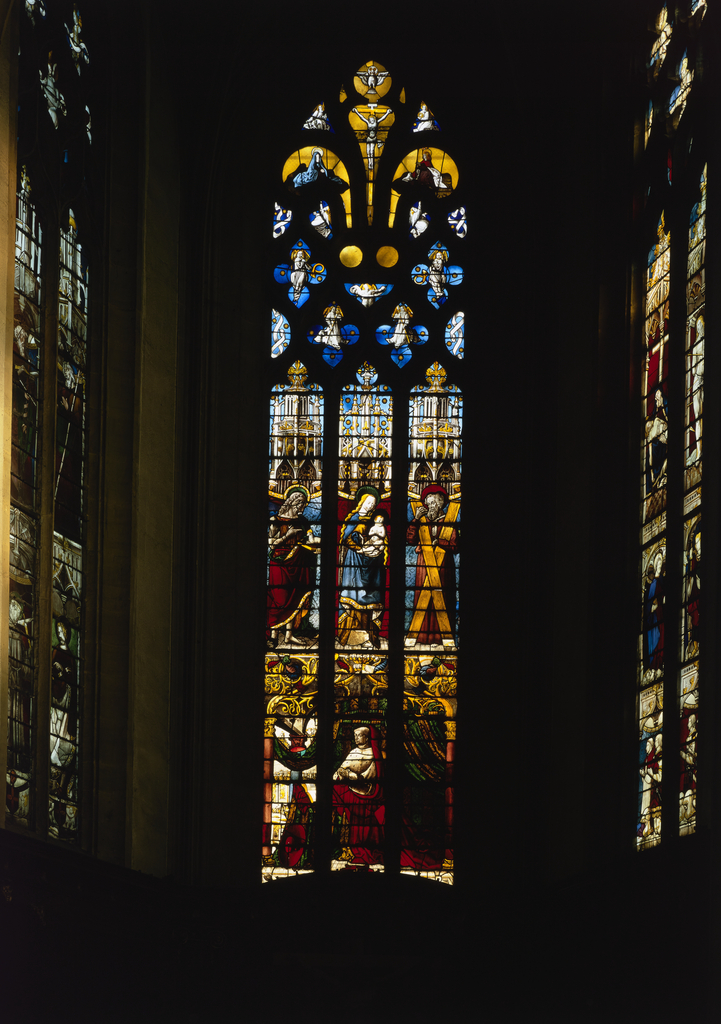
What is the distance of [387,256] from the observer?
14.3m

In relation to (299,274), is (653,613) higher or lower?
lower

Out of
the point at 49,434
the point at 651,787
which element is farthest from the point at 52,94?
the point at 651,787

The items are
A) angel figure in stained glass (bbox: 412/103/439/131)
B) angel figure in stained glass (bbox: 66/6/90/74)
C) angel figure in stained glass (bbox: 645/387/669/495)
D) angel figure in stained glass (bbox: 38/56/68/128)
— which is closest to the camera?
angel figure in stained glass (bbox: 645/387/669/495)

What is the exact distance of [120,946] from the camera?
32.9 feet

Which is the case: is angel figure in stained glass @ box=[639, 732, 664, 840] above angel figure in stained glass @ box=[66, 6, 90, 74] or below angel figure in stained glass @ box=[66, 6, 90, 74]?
below

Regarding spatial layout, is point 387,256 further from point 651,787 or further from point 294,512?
point 651,787

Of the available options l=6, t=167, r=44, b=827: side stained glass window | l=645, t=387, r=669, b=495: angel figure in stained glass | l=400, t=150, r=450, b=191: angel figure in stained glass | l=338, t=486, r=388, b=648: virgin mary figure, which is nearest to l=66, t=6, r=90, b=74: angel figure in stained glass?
l=6, t=167, r=44, b=827: side stained glass window

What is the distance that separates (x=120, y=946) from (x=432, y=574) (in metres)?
4.50

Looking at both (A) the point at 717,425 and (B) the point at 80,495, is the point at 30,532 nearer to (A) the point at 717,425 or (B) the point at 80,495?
(B) the point at 80,495

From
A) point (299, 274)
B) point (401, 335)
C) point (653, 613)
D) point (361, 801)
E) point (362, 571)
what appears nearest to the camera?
point (653, 613)

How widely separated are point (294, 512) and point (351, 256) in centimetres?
219

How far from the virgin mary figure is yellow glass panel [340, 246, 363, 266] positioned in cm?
189

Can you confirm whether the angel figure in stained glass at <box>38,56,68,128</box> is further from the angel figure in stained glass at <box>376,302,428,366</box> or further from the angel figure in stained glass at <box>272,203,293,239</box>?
the angel figure in stained glass at <box>376,302,428,366</box>

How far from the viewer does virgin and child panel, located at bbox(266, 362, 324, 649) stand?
13555mm
